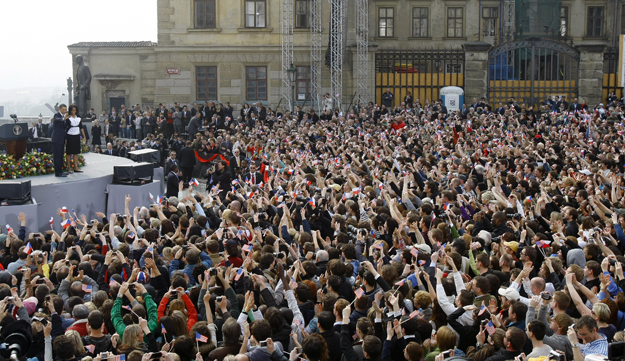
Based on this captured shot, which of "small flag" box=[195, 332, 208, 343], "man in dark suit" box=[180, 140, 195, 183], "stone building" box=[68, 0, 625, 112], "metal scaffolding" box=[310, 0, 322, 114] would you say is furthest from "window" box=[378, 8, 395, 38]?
"small flag" box=[195, 332, 208, 343]

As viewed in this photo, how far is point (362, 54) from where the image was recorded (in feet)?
113

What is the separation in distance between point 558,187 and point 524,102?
70.4ft

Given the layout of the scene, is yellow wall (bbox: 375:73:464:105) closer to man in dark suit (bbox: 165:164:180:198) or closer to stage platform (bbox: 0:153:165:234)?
man in dark suit (bbox: 165:164:180:198)

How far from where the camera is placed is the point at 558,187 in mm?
12430

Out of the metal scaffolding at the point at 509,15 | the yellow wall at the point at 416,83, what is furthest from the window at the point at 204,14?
the metal scaffolding at the point at 509,15

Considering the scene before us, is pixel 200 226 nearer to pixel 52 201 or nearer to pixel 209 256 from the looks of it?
pixel 209 256

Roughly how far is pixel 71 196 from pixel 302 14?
22.2m

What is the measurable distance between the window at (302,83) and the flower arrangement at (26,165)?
64.6 ft

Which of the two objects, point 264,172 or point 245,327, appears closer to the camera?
point 245,327

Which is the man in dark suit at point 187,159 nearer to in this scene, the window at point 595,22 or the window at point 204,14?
the window at point 204,14

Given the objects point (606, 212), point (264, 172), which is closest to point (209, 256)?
point (606, 212)

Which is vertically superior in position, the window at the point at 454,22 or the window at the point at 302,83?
the window at the point at 454,22

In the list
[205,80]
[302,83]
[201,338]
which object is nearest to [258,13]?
[302,83]

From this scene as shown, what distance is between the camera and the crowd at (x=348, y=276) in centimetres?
640
